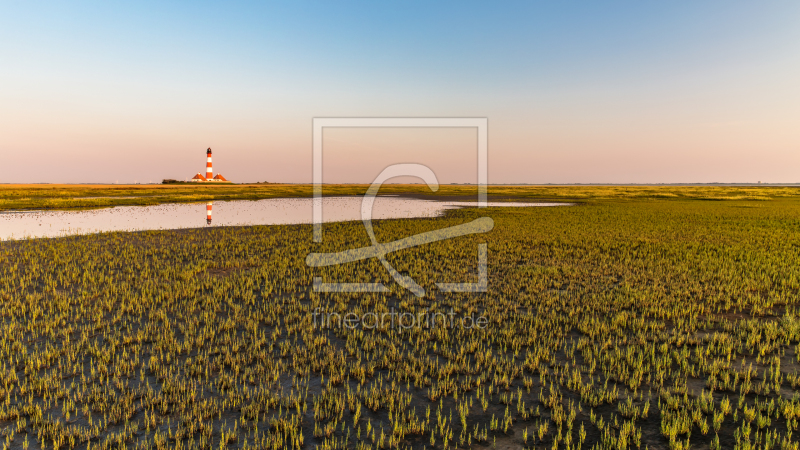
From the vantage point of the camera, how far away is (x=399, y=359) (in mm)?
8008

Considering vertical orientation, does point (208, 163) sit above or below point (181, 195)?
above

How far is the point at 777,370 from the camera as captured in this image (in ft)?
23.0

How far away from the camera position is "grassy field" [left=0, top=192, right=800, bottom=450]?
18.5ft

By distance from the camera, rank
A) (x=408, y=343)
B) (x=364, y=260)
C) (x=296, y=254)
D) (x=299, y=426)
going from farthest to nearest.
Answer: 1. (x=296, y=254)
2. (x=364, y=260)
3. (x=408, y=343)
4. (x=299, y=426)

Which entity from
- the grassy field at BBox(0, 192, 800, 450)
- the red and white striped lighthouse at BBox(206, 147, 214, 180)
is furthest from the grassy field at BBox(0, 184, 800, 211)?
the grassy field at BBox(0, 192, 800, 450)

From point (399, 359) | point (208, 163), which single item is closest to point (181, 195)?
point (208, 163)

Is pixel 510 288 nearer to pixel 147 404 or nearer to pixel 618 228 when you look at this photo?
pixel 147 404

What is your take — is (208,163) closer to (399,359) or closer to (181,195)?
(181,195)

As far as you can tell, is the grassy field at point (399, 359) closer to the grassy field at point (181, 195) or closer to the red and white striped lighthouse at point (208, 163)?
the grassy field at point (181, 195)

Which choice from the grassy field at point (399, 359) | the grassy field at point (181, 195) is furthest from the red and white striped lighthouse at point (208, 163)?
the grassy field at point (399, 359)

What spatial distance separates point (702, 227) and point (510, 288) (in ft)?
85.0

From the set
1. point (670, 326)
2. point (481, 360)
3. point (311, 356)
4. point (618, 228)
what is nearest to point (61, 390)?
point (311, 356)

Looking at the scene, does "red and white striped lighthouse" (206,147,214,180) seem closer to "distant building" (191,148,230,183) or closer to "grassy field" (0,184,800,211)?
"distant building" (191,148,230,183)

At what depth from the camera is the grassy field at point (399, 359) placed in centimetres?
563
